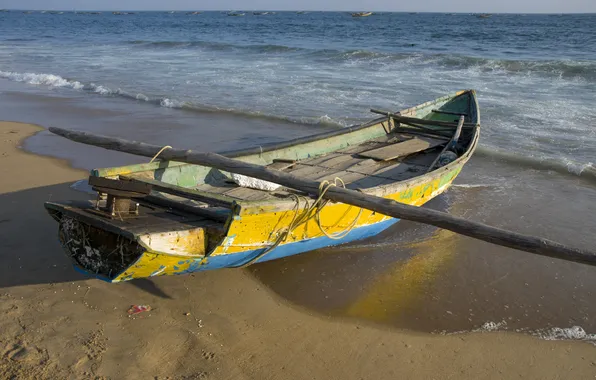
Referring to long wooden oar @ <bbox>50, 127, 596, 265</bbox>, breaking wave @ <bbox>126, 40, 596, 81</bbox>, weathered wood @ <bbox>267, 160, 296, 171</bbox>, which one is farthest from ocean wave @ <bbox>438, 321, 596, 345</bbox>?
breaking wave @ <bbox>126, 40, 596, 81</bbox>

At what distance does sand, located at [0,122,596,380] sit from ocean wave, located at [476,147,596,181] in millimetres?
5429

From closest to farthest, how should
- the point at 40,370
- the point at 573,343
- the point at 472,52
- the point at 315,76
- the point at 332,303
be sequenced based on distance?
the point at 40,370 < the point at 573,343 < the point at 332,303 < the point at 315,76 < the point at 472,52

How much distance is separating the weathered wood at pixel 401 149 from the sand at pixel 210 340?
3.18 m

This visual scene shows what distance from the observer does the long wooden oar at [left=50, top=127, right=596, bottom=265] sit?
3.62m

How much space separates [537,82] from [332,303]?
1641 centimetres

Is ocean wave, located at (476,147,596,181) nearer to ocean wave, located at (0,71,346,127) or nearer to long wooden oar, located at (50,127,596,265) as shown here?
ocean wave, located at (0,71,346,127)

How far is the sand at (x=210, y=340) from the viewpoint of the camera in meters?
3.94

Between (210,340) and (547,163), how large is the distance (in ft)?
25.1

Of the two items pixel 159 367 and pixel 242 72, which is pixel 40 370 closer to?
pixel 159 367

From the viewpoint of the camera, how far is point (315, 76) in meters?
19.6

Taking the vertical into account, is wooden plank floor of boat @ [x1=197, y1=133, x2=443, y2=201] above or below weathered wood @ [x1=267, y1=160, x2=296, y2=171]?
below

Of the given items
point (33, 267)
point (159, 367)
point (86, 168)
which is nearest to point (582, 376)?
point (159, 367)

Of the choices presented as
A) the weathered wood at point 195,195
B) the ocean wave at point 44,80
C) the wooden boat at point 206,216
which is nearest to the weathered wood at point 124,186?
the wooden boat at point 206,216

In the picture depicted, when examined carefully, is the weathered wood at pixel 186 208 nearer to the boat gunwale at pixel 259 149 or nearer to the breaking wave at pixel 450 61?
the boat gunwale at pixel 259 149
